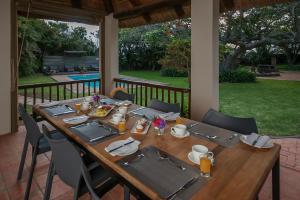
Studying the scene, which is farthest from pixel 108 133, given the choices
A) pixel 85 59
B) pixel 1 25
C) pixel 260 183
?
A: pixel 85 59

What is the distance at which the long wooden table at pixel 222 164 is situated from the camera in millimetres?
1037

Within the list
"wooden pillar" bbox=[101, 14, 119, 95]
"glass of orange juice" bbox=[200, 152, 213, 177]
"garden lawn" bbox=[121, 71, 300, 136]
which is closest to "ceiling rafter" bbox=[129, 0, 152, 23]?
"wooden pillar" bbox=[101, 14, 119, 95]

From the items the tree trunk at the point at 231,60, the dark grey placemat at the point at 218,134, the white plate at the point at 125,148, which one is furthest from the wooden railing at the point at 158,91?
the tree trunk at the point at 231,60

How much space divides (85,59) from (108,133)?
9211mm

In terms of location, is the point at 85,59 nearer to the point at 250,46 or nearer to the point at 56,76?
the point at 56,76

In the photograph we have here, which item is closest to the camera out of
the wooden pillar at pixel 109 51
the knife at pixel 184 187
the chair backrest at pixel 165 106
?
the knife at pixel 184 187

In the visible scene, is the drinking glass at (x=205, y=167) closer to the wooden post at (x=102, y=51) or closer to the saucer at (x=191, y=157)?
the saucer at (x=191, y=157)

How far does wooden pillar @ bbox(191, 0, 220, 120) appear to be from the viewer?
10.6ft

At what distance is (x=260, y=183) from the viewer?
1.12 meters

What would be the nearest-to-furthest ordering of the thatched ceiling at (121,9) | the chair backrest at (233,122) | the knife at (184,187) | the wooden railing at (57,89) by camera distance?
the knife at (184,187), the chair backrest at (233,122), the thatched ceiling at (121,9), the wooden railing at (57,89)

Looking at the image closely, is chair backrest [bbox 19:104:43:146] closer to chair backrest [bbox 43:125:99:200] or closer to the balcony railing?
chair backrest [bbox 43:125:99:200]

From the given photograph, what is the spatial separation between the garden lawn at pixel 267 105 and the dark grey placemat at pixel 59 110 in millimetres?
3634

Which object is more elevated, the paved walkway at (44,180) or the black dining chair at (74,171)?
the black dining chair at (74,171)

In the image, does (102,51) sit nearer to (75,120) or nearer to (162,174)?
(75,120)
